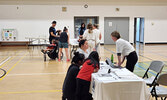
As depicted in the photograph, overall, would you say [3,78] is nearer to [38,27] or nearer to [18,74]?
[18,74]

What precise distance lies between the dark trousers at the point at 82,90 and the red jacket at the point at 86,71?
0.06 metres

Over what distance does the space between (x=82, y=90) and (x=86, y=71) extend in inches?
11.4

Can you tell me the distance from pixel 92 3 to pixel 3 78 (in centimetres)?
1001

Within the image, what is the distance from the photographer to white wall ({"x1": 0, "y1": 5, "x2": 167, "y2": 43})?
1342 cm

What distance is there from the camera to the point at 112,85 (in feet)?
8.26

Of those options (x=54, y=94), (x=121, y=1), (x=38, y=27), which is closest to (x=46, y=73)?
(x=54, y=94)

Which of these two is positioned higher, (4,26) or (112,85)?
(4,26)

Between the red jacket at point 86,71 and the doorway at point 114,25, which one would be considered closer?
the red jacket at point 86,71

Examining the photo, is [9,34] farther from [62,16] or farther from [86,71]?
[86,71]

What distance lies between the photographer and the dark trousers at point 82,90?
2625mm

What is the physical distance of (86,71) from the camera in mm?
2682

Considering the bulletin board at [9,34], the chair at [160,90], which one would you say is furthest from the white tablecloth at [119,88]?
the bulletin board at [9,34]

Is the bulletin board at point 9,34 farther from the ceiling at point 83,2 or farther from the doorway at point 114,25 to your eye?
the doorway at point 114,25

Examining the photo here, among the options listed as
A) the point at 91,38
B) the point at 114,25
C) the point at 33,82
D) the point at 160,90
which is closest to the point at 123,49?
the point at 160,90
